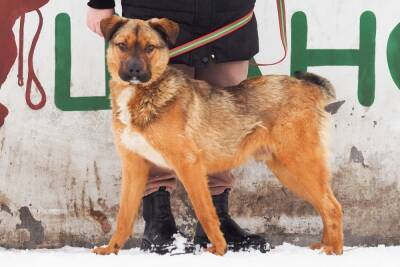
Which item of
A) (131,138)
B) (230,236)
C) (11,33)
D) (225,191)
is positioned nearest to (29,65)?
(11,33)

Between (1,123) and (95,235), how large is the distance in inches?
39.0

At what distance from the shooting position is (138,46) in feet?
12.3

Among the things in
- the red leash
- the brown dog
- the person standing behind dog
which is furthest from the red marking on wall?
the brown dog

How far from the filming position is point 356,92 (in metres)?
4.98

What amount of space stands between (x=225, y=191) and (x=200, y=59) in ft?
2.80

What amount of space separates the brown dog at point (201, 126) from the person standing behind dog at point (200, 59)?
0.48 ft

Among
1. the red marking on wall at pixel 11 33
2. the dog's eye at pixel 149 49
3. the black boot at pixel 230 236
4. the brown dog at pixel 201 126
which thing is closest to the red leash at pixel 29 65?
the red marking on wall at pixel 11 33

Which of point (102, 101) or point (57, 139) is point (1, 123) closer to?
point (57, 139)

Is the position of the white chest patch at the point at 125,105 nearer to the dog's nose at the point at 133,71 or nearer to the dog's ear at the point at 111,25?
the dog's nose at the point at 133,71

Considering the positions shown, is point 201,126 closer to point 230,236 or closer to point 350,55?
point 230,236

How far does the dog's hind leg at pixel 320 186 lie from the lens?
13.4ft

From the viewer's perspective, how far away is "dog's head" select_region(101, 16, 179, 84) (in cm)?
372

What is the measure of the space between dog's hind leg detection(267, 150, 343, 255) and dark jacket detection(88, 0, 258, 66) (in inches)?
26.6

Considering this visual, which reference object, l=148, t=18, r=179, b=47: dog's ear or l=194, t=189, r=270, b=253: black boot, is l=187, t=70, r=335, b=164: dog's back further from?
l=194, t=189, r=270, b=253: black boot
